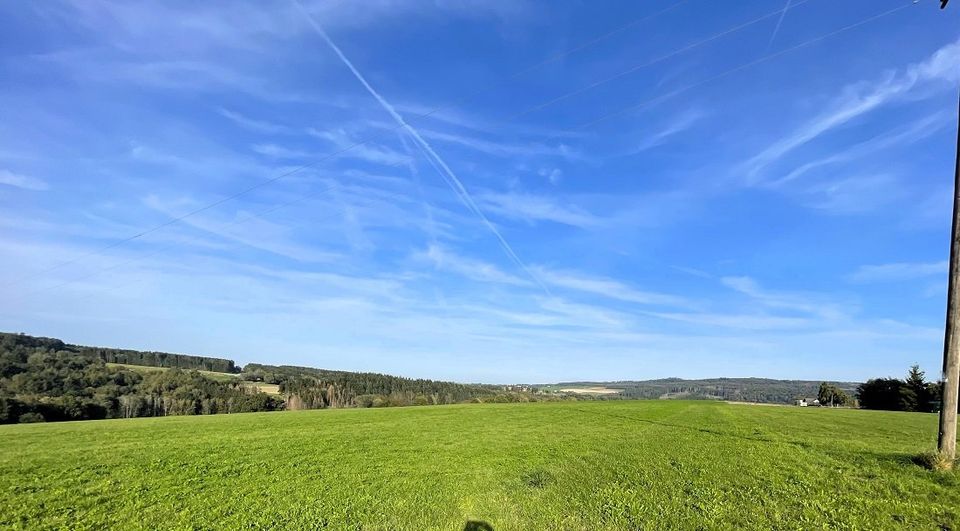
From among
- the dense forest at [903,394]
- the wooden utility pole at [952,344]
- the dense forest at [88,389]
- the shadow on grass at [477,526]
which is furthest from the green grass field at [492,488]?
the dense forest at [903,394]

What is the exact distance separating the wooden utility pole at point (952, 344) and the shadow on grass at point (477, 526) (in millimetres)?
12087

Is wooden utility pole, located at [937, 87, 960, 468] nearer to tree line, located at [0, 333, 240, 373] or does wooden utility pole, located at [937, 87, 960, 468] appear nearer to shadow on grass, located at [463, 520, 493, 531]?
shadow on grass, located at [463, 520, 493, 531]

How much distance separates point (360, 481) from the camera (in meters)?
16.0

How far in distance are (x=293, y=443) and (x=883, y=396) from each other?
122 metres

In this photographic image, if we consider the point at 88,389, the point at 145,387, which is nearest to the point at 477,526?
the point at 88,389

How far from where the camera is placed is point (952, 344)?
13578mm

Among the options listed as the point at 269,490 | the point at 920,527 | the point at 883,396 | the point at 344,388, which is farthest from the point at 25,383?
the point at 883,396

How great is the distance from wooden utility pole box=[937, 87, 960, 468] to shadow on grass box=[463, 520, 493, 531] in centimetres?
1209

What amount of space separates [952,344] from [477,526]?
1378 centimetres

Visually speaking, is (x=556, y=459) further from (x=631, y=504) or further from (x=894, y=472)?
(x=894, y=472)

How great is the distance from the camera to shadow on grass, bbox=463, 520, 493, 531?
34.3ft

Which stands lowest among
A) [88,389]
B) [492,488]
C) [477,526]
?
[88,389]

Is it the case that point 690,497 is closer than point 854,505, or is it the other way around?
point 854,505

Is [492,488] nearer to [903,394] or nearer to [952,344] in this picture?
[952,344]
